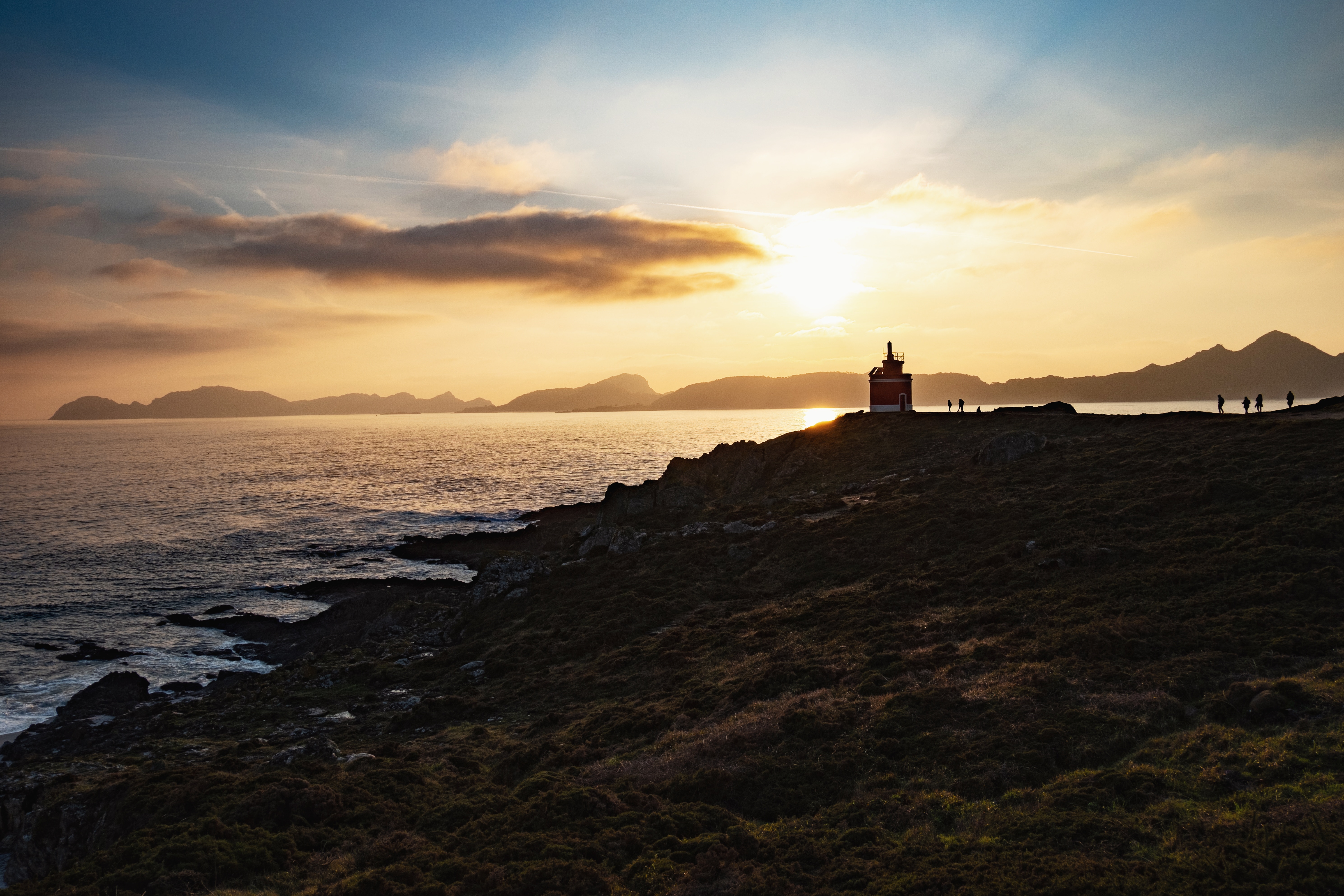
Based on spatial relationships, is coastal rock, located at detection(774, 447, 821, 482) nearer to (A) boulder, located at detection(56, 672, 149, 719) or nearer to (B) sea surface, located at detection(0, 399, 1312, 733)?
(B) sea surface, located at detection(0, 399, 1312, 733)

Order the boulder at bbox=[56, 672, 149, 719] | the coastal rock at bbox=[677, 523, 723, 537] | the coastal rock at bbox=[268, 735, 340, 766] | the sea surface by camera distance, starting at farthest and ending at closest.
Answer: the coastal rock at bbox=[677, 523, 723, 537] → the sea surface → the boulder at bbox=[56, 672, 149, 719] → the coastal rock at bbox=[268, 735, 340, 766]

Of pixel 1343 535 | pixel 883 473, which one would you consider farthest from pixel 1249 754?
pixel 883 473

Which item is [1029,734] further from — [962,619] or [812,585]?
[812,585]

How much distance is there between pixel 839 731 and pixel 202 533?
71935 mm

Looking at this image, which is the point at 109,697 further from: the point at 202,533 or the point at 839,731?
the point at 202,533

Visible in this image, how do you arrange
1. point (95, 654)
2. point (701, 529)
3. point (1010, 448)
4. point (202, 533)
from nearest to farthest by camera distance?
point (95, 654) < point (701, 529) < point (1010, 448) < point (202, 533)

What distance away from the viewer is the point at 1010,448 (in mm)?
40594

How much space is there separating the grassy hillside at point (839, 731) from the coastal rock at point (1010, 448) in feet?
21.5

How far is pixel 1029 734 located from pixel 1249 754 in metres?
3.44

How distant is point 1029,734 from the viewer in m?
13.6

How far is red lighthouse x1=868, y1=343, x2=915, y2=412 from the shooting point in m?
68.6

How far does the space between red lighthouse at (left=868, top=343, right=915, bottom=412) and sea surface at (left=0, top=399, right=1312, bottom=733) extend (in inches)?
814

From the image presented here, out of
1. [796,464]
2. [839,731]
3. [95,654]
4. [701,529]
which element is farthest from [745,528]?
[95,654]

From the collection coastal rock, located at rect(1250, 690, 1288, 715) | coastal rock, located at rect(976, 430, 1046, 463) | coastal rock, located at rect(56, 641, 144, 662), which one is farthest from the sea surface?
coastal rock, located at rect(1250, 690, 1288, 715)
